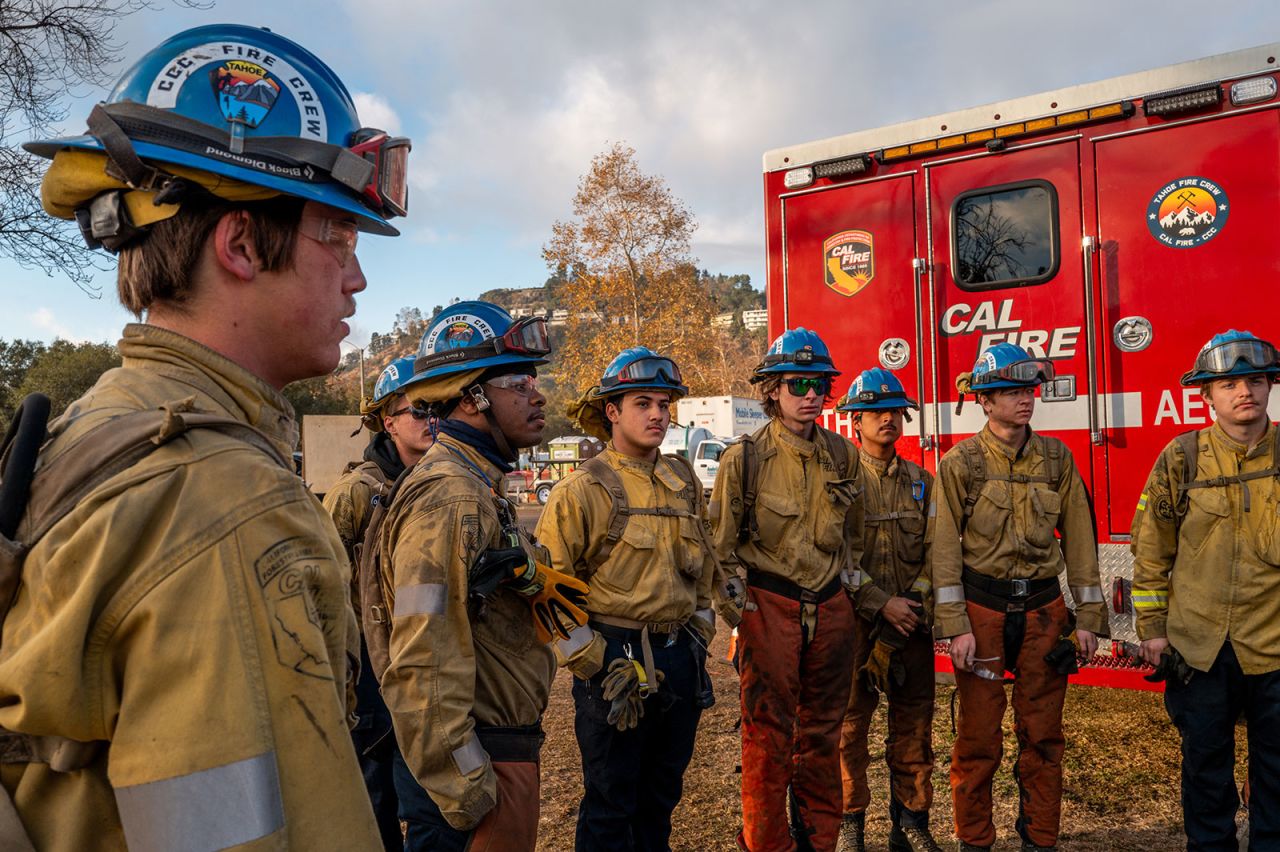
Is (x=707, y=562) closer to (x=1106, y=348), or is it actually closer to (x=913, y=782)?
(x=913, y=782)

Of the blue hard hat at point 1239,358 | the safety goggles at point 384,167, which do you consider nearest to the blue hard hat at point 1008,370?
the blue hard hat at point 1239,358

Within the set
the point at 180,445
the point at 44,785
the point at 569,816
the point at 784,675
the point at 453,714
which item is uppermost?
the point at 180,445

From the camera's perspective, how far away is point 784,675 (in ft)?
14.8

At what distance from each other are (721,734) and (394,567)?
4271 mm

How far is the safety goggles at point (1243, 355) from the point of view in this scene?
4.09 meters

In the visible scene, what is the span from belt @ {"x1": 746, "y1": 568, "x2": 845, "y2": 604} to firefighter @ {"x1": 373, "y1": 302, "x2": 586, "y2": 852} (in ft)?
6.87

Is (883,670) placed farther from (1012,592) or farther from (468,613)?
(468,613)

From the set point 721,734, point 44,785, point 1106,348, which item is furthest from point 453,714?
point 1106,348

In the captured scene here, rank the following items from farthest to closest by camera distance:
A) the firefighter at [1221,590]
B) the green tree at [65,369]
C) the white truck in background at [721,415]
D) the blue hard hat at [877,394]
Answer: the green tree at [65,369] < the white truck in background at [721,415] < the blue hard hat at [877,394] < the firefighter at [1221,590]

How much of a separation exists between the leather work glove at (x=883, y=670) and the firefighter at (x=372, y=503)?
2923 millimetres

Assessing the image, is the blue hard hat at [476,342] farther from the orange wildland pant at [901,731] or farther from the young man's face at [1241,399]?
the young man's face at [1241,399]

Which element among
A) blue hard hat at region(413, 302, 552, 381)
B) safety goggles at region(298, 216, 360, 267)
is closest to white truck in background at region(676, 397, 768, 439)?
blue hard hat at region(413, 302, 552, 381)

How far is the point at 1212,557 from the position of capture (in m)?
4.04

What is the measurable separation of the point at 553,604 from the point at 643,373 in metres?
1.99
